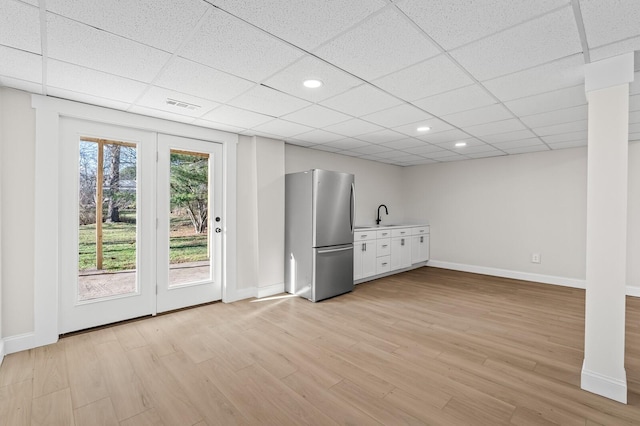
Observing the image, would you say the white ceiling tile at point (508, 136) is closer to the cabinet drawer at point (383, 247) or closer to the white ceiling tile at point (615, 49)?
the white ceiling tile at point (615, 49)

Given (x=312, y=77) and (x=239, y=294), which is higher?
(x=312, y=77)

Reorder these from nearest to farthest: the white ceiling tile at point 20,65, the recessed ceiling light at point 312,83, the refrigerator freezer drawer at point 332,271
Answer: the white ceiling tile at point 20,65, the recessed ceiling light at point 312,83, the refrigerator freezer drawer at point 332,271

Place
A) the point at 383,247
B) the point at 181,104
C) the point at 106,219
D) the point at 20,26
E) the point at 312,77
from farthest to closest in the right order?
1. the point at 383,247
2. the point at 106,219
3. the point at 181,104
4. the point at 312,77
5. the point at 20,26

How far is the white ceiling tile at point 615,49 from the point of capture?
1.74 m

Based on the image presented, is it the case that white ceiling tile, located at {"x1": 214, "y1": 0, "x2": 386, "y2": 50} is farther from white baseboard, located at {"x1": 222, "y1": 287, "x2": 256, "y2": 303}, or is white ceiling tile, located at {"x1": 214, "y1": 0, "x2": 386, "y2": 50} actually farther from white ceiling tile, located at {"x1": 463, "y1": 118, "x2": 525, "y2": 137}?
white baseboard, located at {"x1": 222, "y1": 287, "x2": 256, "y2": 303}

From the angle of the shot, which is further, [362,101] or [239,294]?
[239,294]

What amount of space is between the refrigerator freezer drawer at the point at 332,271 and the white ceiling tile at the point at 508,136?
8.07 feet

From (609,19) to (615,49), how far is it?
0.44m

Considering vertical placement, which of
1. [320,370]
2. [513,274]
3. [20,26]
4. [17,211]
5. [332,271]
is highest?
[20,26]

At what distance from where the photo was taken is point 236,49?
1.84 meters

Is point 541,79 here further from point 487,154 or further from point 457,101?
point 487,154

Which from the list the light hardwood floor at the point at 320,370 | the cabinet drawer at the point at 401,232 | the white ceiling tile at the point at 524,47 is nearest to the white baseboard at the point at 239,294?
the light hardwood floor at the point at 320,370

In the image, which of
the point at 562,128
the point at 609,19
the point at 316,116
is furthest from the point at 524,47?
the point at 562,128

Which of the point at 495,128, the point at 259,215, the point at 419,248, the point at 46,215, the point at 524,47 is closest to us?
the point at 524,47
